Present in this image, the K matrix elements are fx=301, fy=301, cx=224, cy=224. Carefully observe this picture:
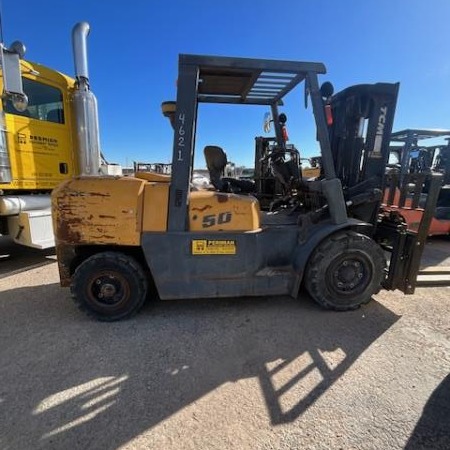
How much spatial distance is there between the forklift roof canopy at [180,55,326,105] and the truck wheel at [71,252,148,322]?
2229 mm

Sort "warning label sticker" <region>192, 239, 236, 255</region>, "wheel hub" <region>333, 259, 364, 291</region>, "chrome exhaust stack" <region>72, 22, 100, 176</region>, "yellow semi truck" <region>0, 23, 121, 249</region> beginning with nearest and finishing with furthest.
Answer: "warning label sticker" <region>192, 239, 236, 255</region> → "wheel hub" <region>333, 259, 364, 291</region> → "yellow semi truck" <region>0, 23, 121, 249</region> → "chrome exhaust stack" <region>72, 22, 100, 176</region>

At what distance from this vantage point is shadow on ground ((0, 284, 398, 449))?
208 cm

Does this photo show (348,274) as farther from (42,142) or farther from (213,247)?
(42,142)

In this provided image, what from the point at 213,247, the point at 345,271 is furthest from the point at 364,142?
the point at 213,247

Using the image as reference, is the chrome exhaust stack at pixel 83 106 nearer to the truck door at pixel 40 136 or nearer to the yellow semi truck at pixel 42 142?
the yellow semi truck at pixel 42 142

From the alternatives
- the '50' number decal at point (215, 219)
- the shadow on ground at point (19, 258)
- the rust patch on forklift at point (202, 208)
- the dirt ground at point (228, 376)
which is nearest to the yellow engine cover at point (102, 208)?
the rust patch on forklift at point (202, 208)

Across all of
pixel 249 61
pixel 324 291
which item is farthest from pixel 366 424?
pixel 249 61

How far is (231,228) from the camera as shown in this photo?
3355 mm

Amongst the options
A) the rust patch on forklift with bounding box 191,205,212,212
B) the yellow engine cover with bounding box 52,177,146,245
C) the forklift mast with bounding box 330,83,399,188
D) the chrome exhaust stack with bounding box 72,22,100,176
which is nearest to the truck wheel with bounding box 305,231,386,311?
the forklift mast with bounding box 330,83,399,188

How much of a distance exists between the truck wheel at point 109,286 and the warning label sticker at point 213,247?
70cm

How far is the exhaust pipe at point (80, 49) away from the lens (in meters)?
5.79

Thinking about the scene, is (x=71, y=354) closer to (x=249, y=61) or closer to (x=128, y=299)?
(x=128, y=299)

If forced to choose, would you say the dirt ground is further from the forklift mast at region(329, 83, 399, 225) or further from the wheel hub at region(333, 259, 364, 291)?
the forklift mast at region(329, 83, 399, 225)

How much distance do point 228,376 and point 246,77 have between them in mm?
3196
